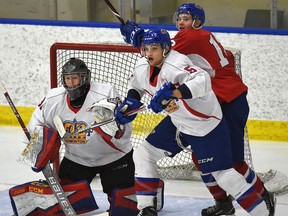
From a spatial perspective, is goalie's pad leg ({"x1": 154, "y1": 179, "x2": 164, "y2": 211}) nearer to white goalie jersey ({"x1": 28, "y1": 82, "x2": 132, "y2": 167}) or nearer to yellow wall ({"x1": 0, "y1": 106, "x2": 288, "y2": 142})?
white goalie jersey ({"x1": 28, "y1": 82, "x2": 132, "y2": 167})

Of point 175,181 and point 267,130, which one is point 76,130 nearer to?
point 175,181

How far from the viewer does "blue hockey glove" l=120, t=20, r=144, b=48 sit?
488 cm

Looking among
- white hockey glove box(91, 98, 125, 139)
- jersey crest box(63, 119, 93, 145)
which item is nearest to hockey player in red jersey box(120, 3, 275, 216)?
white hockey glove box(91, 98, 125, 139)

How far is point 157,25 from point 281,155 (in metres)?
1.30

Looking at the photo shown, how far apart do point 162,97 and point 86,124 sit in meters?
0.66

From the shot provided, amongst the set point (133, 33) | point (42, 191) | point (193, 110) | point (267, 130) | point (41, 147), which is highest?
point (133, 33)

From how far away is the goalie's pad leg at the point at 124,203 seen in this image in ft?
16.3

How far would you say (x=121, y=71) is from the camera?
6.23 meters

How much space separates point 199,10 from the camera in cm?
511

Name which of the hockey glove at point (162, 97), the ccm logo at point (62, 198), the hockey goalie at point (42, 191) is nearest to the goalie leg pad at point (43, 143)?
the hockey goalie at point (42, 191)

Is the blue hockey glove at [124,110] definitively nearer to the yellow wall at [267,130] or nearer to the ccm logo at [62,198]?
the ccm logo at [62,198]

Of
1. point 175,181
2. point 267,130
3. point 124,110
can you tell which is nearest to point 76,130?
point 124,110

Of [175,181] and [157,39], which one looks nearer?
[157,39]

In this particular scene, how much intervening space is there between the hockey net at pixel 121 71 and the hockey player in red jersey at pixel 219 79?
2.60ft
